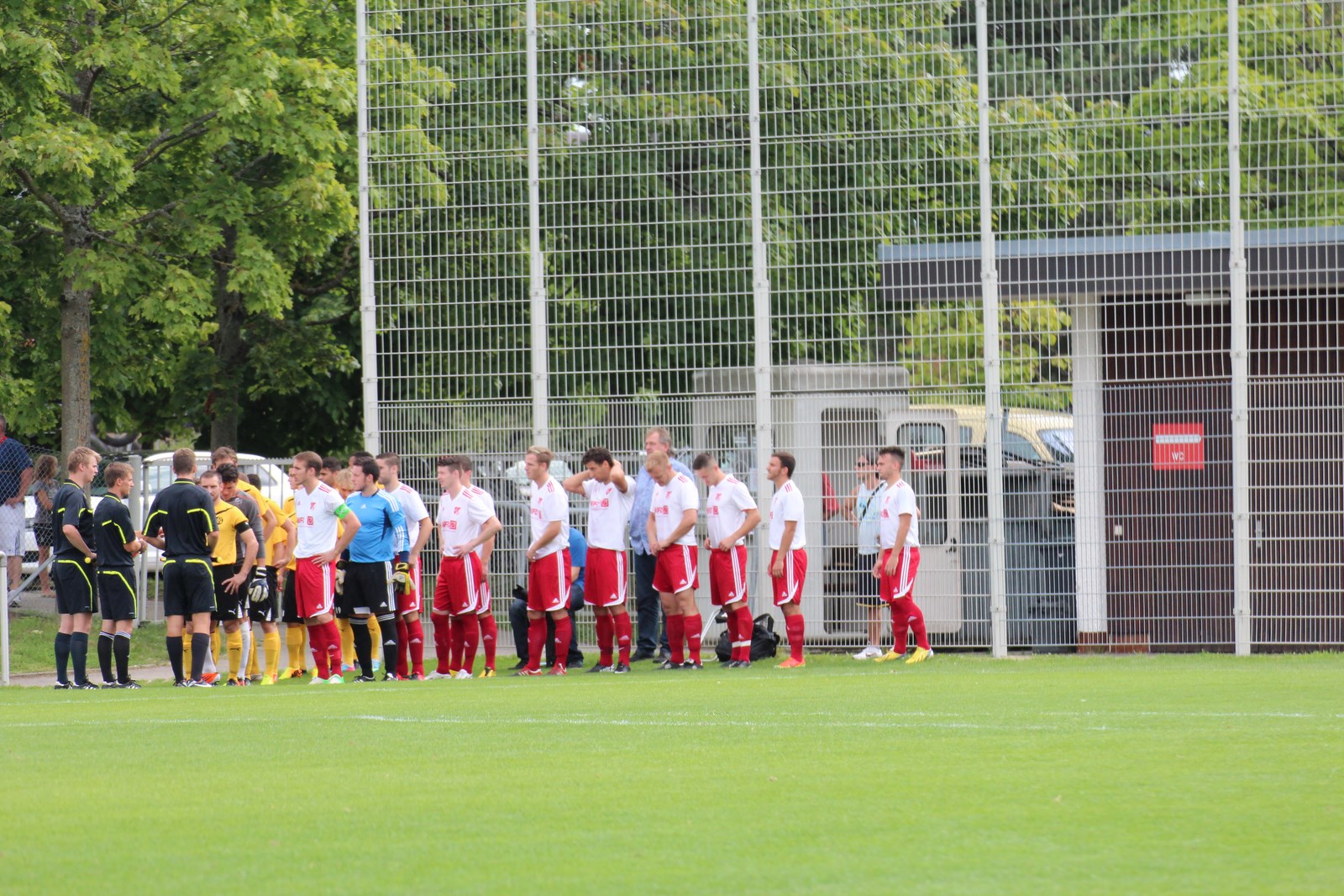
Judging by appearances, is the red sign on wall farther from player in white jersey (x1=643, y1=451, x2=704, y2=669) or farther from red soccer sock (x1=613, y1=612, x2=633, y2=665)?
red soccer sock (x1=613, y1=612, x2=633, y2=665)

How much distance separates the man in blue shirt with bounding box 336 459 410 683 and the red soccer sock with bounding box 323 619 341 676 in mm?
196

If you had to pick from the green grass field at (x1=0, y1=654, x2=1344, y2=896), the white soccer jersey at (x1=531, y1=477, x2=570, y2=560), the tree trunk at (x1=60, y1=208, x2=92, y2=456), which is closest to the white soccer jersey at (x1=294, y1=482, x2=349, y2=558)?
the white soccer jersey at (x1=531, y1=477, x2=570, y2=560)

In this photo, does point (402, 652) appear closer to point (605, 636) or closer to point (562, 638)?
point (562, 638)

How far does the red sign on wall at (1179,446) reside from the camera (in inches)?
692

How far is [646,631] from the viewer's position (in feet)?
60.4

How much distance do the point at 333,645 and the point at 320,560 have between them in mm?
822

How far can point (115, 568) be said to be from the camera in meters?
16.2

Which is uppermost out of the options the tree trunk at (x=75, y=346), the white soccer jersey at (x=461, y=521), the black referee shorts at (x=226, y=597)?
the tree trunk at (x=75, y=346)

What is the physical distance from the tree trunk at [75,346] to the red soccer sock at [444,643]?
313 inches

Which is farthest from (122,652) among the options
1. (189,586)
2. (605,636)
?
(605,636)

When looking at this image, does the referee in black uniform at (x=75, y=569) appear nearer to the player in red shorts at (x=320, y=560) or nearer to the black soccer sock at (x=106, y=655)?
the black soccer sock at (x=106, y=655)

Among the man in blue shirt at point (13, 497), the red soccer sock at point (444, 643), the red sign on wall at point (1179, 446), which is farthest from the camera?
the man in blue shirt at point (13, 497)

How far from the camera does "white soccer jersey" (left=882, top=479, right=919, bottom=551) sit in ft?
55.3

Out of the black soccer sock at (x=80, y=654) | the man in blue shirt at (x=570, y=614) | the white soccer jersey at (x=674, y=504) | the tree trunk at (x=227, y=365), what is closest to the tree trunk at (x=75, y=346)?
the tree trunk at (x=227, y=365)
